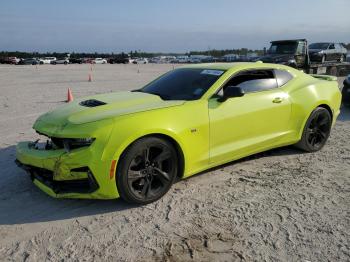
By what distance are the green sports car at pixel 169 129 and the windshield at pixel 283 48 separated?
13.1 metres

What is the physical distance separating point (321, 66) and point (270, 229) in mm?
18246

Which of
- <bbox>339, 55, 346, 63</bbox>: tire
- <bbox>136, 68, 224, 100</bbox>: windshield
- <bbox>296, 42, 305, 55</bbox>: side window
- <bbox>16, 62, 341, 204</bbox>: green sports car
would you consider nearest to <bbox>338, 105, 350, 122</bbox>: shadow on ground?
<bbox>16, 62, 341, 204</bbox>: green sports car

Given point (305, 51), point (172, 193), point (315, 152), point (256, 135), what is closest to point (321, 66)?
point (305, 51)

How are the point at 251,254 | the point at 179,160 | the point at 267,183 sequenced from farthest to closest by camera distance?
the point at 267,183, the point at 179,160, the point at 251,254

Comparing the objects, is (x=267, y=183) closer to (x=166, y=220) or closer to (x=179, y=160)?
(x=179, y=160)

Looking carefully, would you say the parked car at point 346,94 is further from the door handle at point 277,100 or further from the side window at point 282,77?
the door handle at point 277,100

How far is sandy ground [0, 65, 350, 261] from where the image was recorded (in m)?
3.24

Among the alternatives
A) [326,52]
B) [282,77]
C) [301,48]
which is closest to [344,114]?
[282,77]

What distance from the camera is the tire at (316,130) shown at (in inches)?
230

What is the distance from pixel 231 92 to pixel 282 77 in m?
1.39

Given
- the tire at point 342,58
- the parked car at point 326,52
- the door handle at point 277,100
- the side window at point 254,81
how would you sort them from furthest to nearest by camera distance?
the tire at point 342,58 < the parked car at point 326,52 < the door handle at point 277,100 < the side window at point 254,81

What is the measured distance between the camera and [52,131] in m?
4.09

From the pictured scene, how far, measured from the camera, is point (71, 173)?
12.6ft

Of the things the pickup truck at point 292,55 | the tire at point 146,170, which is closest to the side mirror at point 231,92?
the tire at point 146,170
